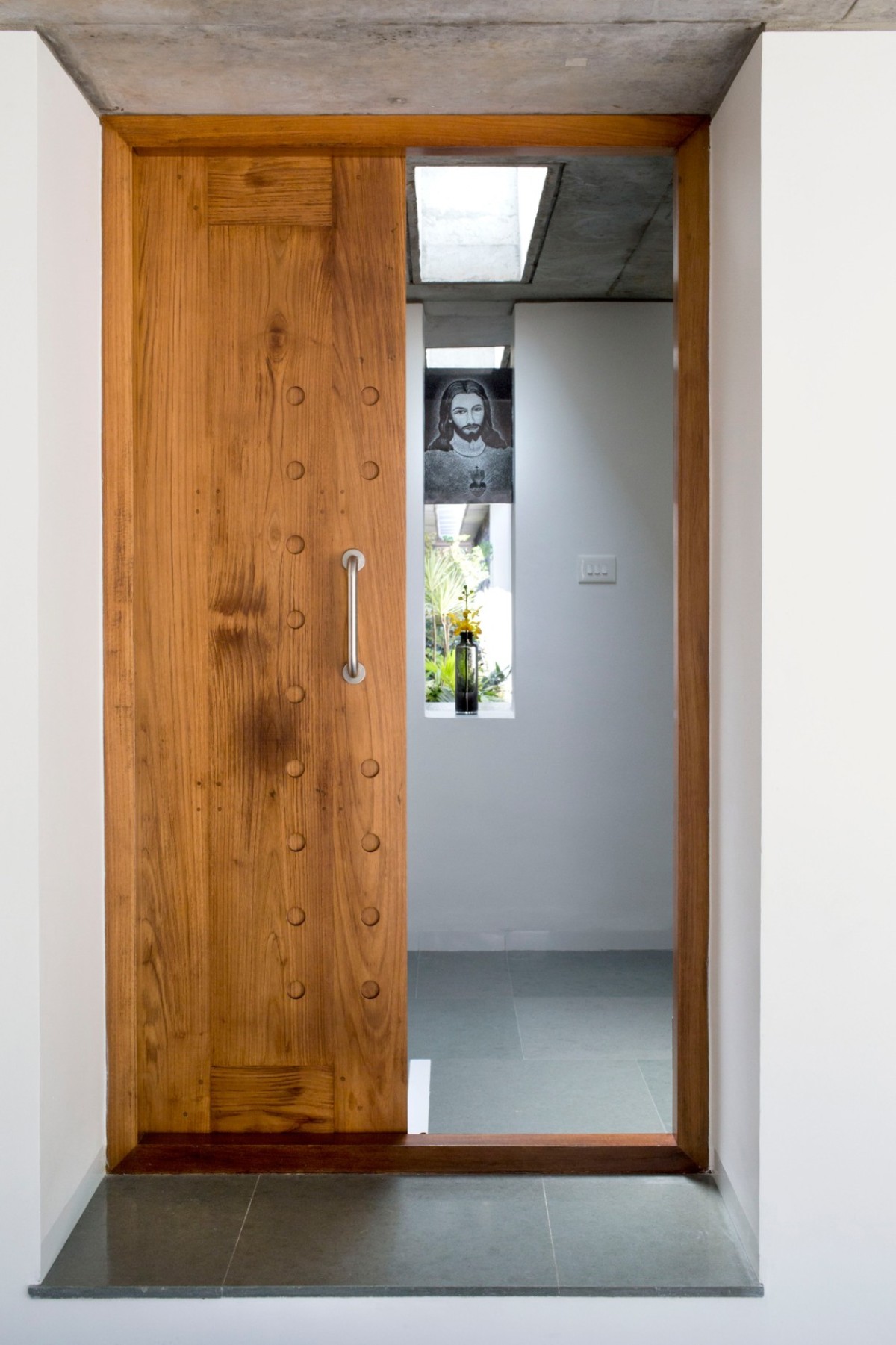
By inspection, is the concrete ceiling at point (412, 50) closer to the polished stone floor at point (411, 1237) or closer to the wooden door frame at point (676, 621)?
the wooden door frame at point (676, 621)

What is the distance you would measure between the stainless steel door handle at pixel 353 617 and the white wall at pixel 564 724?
1794 millimetres

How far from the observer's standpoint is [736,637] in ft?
6.44

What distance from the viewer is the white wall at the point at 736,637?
1.84 metres

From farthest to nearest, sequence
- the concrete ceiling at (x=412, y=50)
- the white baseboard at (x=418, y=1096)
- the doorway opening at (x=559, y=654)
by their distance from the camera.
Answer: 1. the doorway opening at (x=559, y=654)
2. the white baseboard at (x=418, y=1096)
3. the concrete ceiling at (x=412, y=50)

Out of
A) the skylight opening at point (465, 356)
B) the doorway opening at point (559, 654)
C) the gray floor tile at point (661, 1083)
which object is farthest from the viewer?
the skylight opening at point (465, 356)

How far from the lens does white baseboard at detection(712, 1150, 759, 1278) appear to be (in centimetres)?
180

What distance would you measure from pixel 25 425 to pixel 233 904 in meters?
0.99

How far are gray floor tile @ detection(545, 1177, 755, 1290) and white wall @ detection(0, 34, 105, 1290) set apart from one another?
33.9 inches

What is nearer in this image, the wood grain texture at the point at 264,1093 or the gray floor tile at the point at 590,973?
the wood grain texture at the point at 264,1093

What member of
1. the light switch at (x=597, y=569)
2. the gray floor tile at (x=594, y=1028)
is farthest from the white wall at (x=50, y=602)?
the light switch at (x=597, y=569)

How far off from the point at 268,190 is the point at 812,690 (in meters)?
1.42

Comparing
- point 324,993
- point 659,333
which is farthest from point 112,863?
point 659,333

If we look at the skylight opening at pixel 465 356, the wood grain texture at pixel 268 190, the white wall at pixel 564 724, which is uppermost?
the skylight opening at pixel 465 356

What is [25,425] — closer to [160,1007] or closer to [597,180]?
[160,1007]
